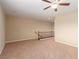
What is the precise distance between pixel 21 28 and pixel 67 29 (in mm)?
4381

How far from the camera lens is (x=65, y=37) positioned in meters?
7.31

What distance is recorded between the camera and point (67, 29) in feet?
23.3

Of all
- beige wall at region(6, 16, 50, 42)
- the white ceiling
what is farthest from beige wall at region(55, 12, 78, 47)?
beige wall at region(6, 16, 50, 42)

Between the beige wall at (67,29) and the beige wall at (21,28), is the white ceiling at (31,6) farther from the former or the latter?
the beige wall at (21,28)

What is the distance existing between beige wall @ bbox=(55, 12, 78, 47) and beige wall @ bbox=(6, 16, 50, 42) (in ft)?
9.90

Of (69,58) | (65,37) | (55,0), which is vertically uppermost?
(55,0)

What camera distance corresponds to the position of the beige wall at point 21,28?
8.80 meters

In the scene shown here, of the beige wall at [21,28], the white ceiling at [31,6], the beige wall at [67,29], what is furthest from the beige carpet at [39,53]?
the beige wall at [21,28]

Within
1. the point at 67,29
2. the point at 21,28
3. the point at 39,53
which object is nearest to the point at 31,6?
the point at 39,53

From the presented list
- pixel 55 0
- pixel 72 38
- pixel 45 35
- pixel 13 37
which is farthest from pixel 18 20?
pixel 55 0

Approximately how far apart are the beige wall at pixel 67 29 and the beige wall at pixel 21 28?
3.02 m

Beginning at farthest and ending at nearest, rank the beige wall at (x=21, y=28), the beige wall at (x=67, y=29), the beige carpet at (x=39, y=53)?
1. the beige wall at (x=21, y=28)
2. the beige wall at (x=67, y=29)
3. the beige carpet at (x=39, y=53)

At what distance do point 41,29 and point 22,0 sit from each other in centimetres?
708

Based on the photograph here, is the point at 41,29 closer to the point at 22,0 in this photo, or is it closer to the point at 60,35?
the point at 60,35
